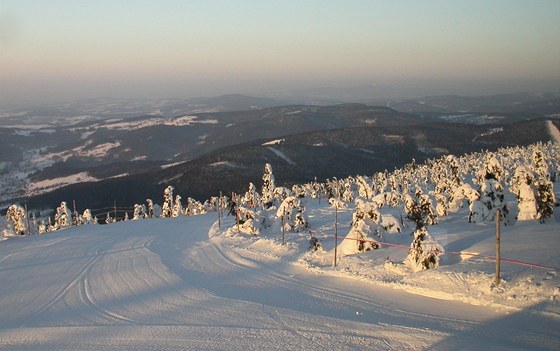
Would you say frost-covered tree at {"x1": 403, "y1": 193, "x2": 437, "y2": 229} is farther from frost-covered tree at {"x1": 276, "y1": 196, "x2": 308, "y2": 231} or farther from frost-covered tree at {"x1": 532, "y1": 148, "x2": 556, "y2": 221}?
frost-covered tree at {"x1": 276, "y1": 196, "x2": 308, "y2": 231}

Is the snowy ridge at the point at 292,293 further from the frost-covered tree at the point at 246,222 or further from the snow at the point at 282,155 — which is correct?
the snow at the point at 282,155

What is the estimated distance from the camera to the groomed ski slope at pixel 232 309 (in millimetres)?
7719

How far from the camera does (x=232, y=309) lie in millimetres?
9664

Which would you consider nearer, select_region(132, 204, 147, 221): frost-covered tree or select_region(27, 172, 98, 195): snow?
select_region(132, 204, 147, 221): frost-covered tree

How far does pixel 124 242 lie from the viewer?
61.8 ft

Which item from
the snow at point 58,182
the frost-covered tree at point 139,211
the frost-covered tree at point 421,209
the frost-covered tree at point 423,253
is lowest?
the snow at point 58,182

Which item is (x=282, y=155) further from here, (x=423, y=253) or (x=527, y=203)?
(x=423, y=253)

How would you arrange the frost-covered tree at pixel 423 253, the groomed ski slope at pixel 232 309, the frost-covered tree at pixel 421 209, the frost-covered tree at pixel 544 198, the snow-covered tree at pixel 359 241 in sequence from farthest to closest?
1. the frost-covered tree at pixel 421 209
2. the frost-covered tree at pixel 544 198
3. the snow-covered tree at pixel 359 241
4. the frost-covered tree at pixel 423 253
5. the groomed ski slope at pixel 232 309

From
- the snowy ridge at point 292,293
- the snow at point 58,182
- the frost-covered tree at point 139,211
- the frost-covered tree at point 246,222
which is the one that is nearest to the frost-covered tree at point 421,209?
the snowy ridge at point 292,293

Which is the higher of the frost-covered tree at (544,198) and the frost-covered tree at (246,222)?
the frost-covered tree at (544,198)

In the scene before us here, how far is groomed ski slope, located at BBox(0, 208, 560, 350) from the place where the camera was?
772 cm

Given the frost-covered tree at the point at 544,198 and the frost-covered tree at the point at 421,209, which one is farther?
the frost-covered tree at the point at 421,209

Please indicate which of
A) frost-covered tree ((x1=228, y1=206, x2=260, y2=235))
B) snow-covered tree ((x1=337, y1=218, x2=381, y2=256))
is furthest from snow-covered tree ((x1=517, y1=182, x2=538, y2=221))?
frost-covered tree ((x1=228, y1=206, x2=260, y2=235))

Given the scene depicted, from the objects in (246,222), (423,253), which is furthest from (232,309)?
(246,222)
